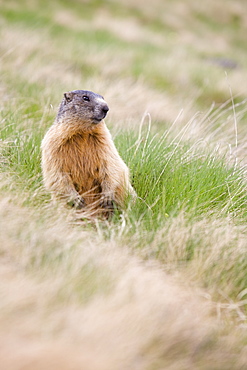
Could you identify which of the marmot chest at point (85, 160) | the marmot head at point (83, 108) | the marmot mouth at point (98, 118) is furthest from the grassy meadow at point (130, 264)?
the marmot mouth at point (98, 118)

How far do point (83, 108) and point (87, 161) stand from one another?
1.59 feet

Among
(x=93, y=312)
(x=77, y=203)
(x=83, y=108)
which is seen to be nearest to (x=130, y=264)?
(x=93, y=312)

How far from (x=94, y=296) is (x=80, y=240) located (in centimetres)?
62

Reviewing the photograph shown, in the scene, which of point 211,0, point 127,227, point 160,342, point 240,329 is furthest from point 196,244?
point 211,0

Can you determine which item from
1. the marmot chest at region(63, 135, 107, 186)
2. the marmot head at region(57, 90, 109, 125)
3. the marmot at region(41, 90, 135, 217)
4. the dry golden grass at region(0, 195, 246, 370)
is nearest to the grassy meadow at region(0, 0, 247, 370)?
the dry golden grass at region(0, 195, 246, 370)

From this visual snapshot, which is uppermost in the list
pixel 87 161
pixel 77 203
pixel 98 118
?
pixel 98 118

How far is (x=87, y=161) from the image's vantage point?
420cm

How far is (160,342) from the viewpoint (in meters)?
2.57

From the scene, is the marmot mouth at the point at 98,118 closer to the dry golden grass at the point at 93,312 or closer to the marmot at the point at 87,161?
the marmot at the point at 87,161

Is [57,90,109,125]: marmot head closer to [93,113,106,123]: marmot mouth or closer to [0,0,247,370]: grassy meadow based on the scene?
[93,113,106,123]: marmot mouth

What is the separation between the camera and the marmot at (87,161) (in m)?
4.10

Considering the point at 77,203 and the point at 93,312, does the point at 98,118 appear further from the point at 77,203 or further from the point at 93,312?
the point at 93,312

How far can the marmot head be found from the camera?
420cm

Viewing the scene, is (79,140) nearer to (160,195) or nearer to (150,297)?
(160,195)
